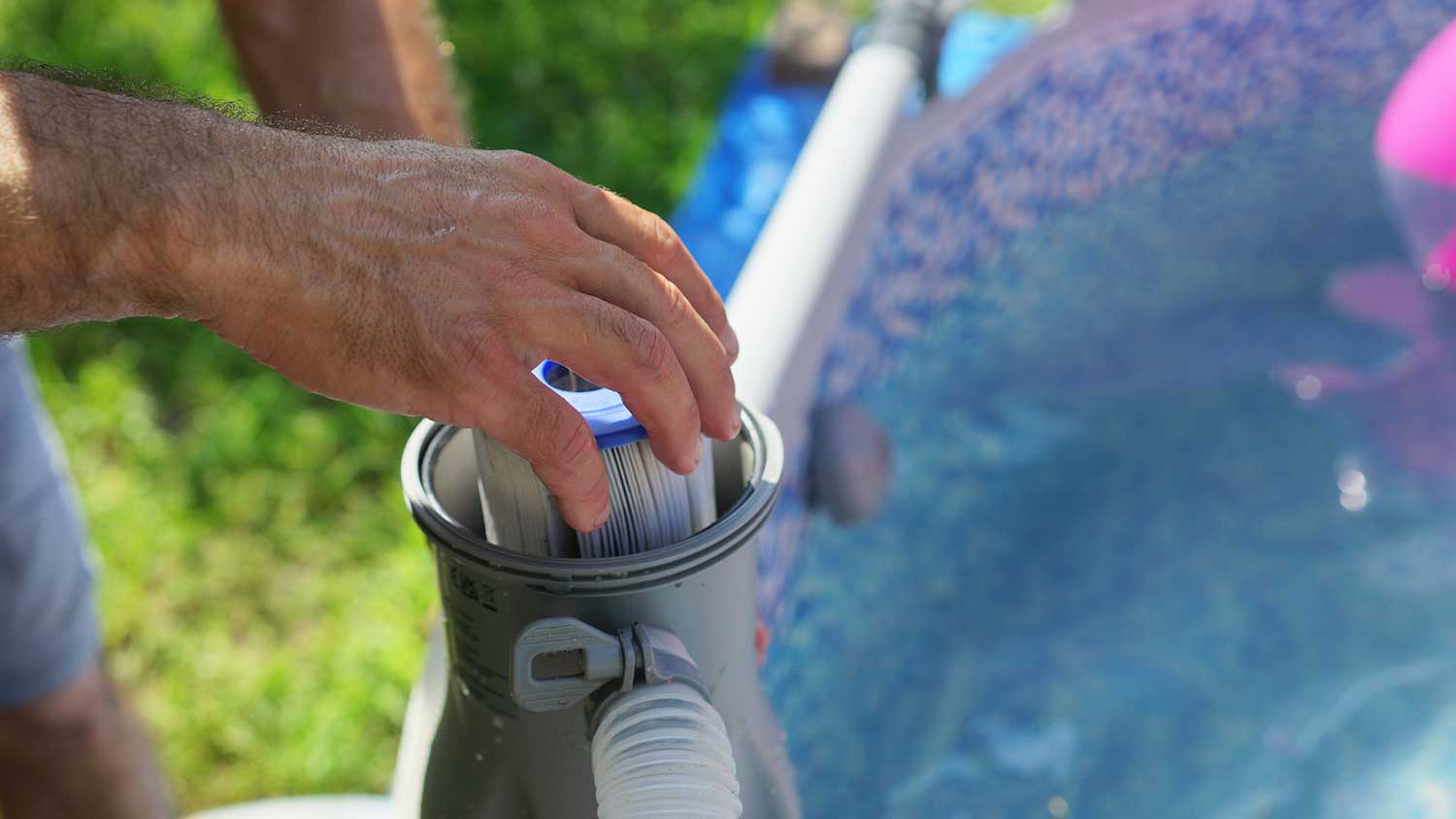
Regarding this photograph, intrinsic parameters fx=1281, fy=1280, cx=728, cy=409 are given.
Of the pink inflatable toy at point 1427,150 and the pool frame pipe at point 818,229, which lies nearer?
the pool frame pipe at point 818,229

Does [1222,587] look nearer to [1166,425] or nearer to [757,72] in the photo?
[1166,425]

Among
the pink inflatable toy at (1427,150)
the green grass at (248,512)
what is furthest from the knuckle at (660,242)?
the pink inflatable toy at (1427,150)

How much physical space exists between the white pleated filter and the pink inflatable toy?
1.71 m

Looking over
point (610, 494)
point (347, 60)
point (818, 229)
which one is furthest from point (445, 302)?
point (818, 229)

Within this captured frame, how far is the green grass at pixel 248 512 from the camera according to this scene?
6.67ft

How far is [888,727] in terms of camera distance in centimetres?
202

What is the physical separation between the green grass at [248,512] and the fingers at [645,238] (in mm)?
1338

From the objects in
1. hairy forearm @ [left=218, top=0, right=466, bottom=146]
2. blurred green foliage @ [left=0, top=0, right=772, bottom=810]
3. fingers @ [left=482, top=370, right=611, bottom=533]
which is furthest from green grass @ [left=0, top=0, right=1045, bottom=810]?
fingers @ [left=482, top=370, right=611, bottom=533]

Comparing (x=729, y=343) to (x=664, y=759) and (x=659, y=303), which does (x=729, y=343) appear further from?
(x=664, y=759)

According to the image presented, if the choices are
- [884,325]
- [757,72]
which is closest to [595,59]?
[757,72]

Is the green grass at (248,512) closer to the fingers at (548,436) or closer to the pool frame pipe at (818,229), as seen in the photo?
the pool frame pipe at (818,229)

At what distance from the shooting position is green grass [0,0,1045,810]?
2.03m

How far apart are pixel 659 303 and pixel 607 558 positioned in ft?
0.60

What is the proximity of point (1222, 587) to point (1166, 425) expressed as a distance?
44 centimetres
